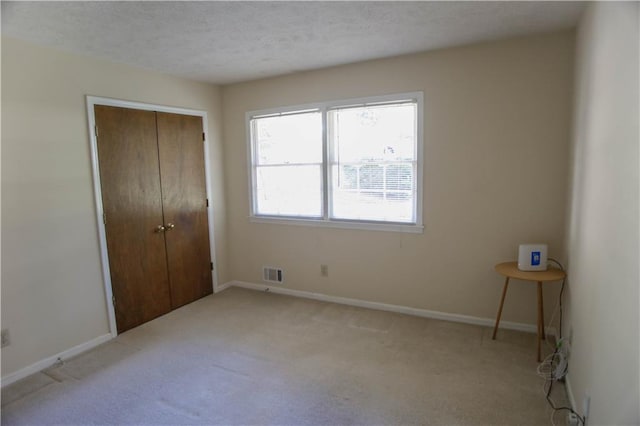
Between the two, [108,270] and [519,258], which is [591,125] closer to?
[519,258]

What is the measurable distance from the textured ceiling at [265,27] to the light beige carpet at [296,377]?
2518mm

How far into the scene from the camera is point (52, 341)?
9.62 feet

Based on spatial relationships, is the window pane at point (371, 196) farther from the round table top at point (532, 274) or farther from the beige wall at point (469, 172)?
the round table top at point (532, 274)

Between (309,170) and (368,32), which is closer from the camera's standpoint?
(368,32)

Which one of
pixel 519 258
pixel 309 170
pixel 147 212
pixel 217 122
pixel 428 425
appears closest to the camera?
pixel 428 425

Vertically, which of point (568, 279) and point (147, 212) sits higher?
point (147, 212)

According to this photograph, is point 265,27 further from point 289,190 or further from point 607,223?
point 607,223

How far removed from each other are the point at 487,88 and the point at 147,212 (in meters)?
3.41

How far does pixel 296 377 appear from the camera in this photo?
264 centimetres

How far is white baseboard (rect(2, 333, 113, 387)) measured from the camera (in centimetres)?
267

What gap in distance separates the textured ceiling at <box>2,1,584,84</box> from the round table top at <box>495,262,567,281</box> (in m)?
1.87

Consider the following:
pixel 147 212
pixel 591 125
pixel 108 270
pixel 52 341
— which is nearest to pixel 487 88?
pixel 591 125

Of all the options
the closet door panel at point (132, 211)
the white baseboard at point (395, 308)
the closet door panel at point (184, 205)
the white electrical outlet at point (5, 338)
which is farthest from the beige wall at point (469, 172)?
the white electrical outlet at point (5, 338)

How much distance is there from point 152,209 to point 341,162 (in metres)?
2.02
